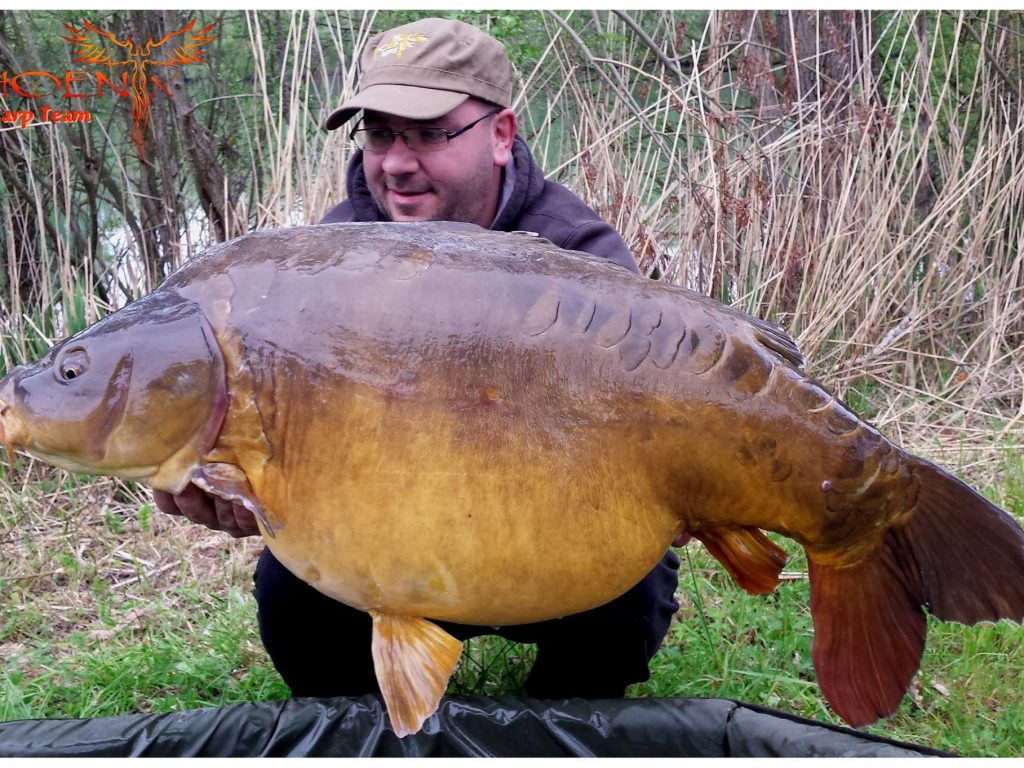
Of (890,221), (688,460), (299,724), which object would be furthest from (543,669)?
(890,221)

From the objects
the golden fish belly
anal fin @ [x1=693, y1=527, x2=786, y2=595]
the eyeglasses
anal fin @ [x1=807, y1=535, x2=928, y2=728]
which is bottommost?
anal fin @ [x1=807, y1=535, x2=928, y2=728]

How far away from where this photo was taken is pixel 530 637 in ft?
5.29

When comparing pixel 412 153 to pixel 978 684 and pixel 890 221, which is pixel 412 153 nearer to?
pixel 978 684

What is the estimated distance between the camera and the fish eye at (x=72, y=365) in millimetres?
1060

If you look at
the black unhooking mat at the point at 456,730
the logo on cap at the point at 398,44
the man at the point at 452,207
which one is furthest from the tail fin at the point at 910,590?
the logo on cap at the point at 398,44

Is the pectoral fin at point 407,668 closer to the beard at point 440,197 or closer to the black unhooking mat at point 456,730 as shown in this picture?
the black unhooking mat at point 456,730

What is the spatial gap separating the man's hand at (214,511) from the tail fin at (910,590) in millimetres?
684

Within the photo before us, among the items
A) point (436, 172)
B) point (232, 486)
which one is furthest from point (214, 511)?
point (436, 172)

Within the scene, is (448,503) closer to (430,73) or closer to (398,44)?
(430,73)

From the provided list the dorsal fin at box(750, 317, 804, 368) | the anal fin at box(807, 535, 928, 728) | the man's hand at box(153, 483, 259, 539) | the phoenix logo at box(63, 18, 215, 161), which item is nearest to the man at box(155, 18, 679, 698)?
the man's hand at box(153, 483, 259, 539)

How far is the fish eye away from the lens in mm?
1060

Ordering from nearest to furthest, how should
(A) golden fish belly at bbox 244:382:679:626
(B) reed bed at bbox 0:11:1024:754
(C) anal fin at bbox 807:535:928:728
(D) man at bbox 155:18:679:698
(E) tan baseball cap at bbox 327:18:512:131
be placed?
1. (A) golden fish belly at bbox 244:382:679:626
2. (C) anal fin at bbox 807:535:928:728
3. (D) man at bbox 155:18:679:698
4. (E) tan baseball cap at bbox 327:18:512:131
5. (B) reed bed at bbox 0:11:1024:754

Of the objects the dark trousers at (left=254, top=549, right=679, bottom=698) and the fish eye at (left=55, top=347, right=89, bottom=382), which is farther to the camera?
A: the dark trousers at (left=254, top=549, right=679, bottom=698)

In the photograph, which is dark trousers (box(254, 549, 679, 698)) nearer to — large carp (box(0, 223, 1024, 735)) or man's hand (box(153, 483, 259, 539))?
man's hand (box(153, 483, 259, 539))
